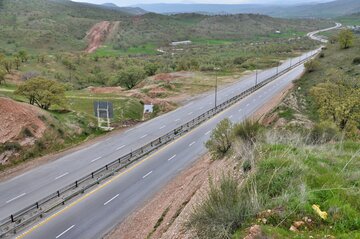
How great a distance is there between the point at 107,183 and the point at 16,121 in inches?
625

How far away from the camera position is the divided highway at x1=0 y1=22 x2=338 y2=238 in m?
24.8

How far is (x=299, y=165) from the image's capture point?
42.9 feet

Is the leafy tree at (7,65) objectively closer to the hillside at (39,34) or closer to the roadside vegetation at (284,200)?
the hillside at (39,34)

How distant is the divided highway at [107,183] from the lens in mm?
24750

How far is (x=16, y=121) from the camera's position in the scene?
40812mm

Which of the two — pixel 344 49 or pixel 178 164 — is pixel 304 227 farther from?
pixel 344 49

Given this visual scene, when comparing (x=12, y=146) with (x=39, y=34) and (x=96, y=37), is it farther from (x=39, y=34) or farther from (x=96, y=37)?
(x=96, y=37)

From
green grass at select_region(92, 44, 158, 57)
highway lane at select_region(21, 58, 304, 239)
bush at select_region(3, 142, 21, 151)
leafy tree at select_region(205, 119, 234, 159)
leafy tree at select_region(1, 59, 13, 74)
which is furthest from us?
green grass at select_region(92, 44, 158, 57)

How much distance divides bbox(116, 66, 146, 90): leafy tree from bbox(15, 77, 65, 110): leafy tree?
126ft

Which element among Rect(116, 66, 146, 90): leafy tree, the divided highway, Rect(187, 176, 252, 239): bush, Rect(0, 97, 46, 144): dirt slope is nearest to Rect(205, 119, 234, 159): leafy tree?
the divided highway

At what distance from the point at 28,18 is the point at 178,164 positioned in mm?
188598

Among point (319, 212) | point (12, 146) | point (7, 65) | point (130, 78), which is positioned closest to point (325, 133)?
point (319, 212)

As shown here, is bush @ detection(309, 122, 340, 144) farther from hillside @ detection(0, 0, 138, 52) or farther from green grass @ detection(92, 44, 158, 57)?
green grass @ detection(92, 44, 158, 57)

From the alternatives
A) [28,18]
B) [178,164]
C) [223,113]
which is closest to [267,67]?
[223,113]
